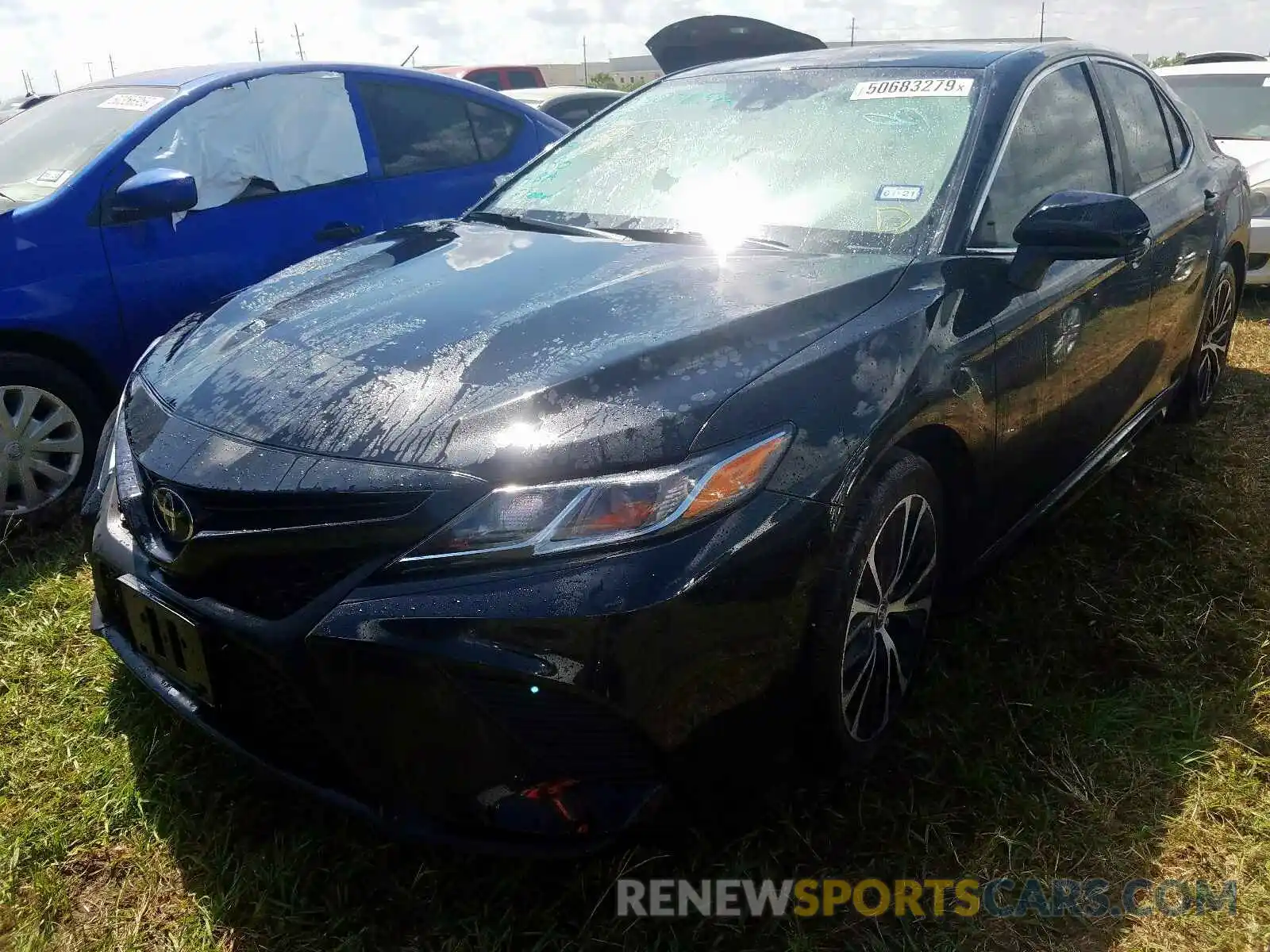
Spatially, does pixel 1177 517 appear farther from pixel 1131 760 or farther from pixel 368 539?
pixel 368 539

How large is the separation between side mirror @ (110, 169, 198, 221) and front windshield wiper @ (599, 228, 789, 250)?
1621mm

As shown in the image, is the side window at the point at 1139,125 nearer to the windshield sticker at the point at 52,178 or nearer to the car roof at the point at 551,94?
the windshield sticker at the point at 52,178

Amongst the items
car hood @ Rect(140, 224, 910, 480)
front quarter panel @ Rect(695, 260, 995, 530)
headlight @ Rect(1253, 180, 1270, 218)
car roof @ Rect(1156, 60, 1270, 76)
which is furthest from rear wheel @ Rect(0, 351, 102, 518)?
car roof @ Rect(1156, 60, 1270, 76)

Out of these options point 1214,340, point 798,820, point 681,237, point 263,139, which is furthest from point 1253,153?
point 798,820

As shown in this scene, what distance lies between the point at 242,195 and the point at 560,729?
287 centimetres

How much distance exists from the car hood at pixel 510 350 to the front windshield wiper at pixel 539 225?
8 cm

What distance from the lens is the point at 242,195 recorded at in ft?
12.0

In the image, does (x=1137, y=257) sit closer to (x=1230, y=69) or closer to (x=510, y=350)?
(x=510, y=350)

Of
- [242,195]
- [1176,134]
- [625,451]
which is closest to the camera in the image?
[625,451]

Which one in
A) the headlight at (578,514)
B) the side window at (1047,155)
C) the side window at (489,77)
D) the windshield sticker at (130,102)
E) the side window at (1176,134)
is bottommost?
the side window at (489,77)

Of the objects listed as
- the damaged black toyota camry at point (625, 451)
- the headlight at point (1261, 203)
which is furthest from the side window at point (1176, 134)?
the headlight at point (1261, 203)

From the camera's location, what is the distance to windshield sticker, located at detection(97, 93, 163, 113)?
139 inches

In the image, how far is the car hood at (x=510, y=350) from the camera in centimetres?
163

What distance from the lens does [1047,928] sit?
1803mm
